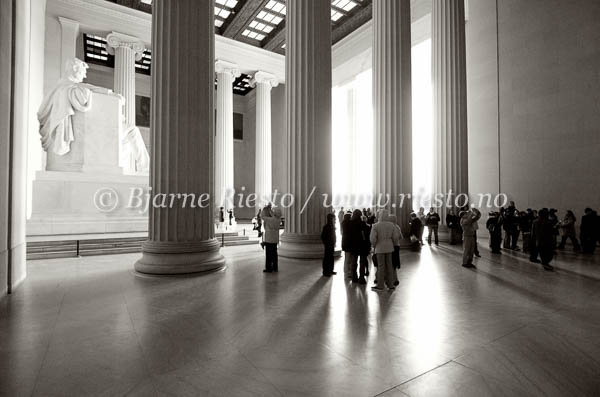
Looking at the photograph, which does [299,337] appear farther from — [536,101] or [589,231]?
[536,101]

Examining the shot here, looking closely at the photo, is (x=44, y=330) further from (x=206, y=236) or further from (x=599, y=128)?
(x=599, y=128)

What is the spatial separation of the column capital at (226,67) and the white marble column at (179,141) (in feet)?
57.7

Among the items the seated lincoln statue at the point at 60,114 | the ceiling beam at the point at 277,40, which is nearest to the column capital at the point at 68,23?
the seated lincoln statue at the point at 60,114

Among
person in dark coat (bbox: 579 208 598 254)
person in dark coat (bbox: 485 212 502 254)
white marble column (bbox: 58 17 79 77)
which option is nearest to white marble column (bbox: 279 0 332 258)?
person in dark coat (bbox: 485 212 502 254)

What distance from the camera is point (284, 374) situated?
3115mm

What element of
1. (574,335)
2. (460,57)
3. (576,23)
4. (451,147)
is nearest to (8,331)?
(574,335)

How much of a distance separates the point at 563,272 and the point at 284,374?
7.94 meters

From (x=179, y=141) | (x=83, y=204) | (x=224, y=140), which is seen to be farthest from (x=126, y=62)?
(x=179, y=141)

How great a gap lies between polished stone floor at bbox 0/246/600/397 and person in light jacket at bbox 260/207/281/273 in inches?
33.8

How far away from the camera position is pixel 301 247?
991 cm

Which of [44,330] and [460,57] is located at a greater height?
[460,57]

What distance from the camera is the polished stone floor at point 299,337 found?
2965 mm

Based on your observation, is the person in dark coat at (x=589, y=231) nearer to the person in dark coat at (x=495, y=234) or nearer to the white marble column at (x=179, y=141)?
the person in dark coat at (x=495, y=234)

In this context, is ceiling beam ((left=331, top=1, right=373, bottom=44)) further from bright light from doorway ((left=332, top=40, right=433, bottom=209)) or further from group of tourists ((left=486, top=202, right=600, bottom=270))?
group of tourists ((left=486, top=202, right=600, bottom=270))
